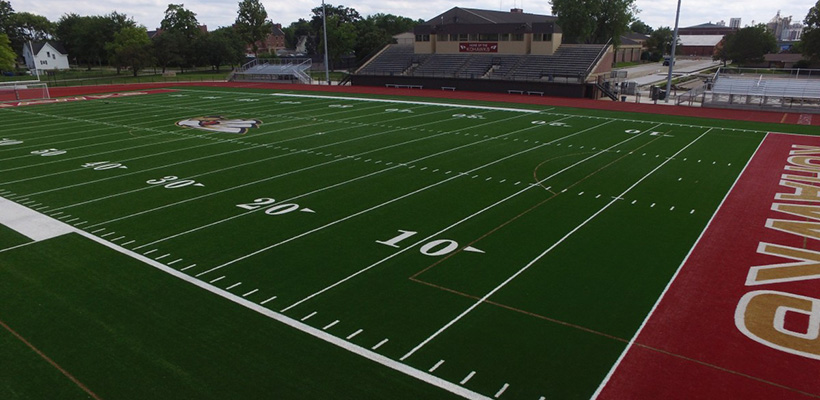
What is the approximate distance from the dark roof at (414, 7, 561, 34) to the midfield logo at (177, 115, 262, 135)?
26.5 m

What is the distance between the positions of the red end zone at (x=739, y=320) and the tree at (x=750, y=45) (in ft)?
226

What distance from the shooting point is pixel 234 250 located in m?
9.71

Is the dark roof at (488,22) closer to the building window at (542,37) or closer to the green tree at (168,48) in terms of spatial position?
the building window at (542,37)

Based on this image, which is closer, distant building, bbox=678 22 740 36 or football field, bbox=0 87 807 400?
football field, bbox=0 87 807 400

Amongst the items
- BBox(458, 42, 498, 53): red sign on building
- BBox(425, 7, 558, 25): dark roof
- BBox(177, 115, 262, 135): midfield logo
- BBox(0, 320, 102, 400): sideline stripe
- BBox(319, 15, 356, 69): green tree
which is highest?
BBox(425, 7, 558, 25): dark roof

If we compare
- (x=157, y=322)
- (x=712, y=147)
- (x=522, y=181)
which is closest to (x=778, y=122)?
(x=712, y=147)

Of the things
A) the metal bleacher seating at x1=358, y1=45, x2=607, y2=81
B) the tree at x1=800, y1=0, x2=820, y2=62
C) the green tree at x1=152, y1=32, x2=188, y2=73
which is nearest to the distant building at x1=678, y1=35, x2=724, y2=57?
the tree at x1=800, y1=0, x2=820, y2=62

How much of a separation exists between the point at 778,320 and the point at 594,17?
55.2 meters

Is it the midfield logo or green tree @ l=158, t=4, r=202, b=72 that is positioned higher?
green tree @ l=158, t=4, r=202, b=72

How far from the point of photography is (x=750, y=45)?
68625 mm

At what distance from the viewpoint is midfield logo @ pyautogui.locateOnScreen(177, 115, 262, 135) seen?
2277 centimetres

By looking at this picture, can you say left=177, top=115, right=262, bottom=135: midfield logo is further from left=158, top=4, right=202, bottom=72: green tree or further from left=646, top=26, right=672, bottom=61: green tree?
left=646, top=26, right=672, bottom=61: green tree

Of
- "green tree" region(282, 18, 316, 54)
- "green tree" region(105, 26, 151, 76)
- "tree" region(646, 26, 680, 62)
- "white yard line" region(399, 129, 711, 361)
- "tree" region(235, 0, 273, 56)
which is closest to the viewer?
"white yard line" region(399, 129, 711, 361)

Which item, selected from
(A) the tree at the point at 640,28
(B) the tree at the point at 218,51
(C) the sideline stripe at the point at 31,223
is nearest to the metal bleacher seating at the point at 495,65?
(B) the tree at the point at 218,51
